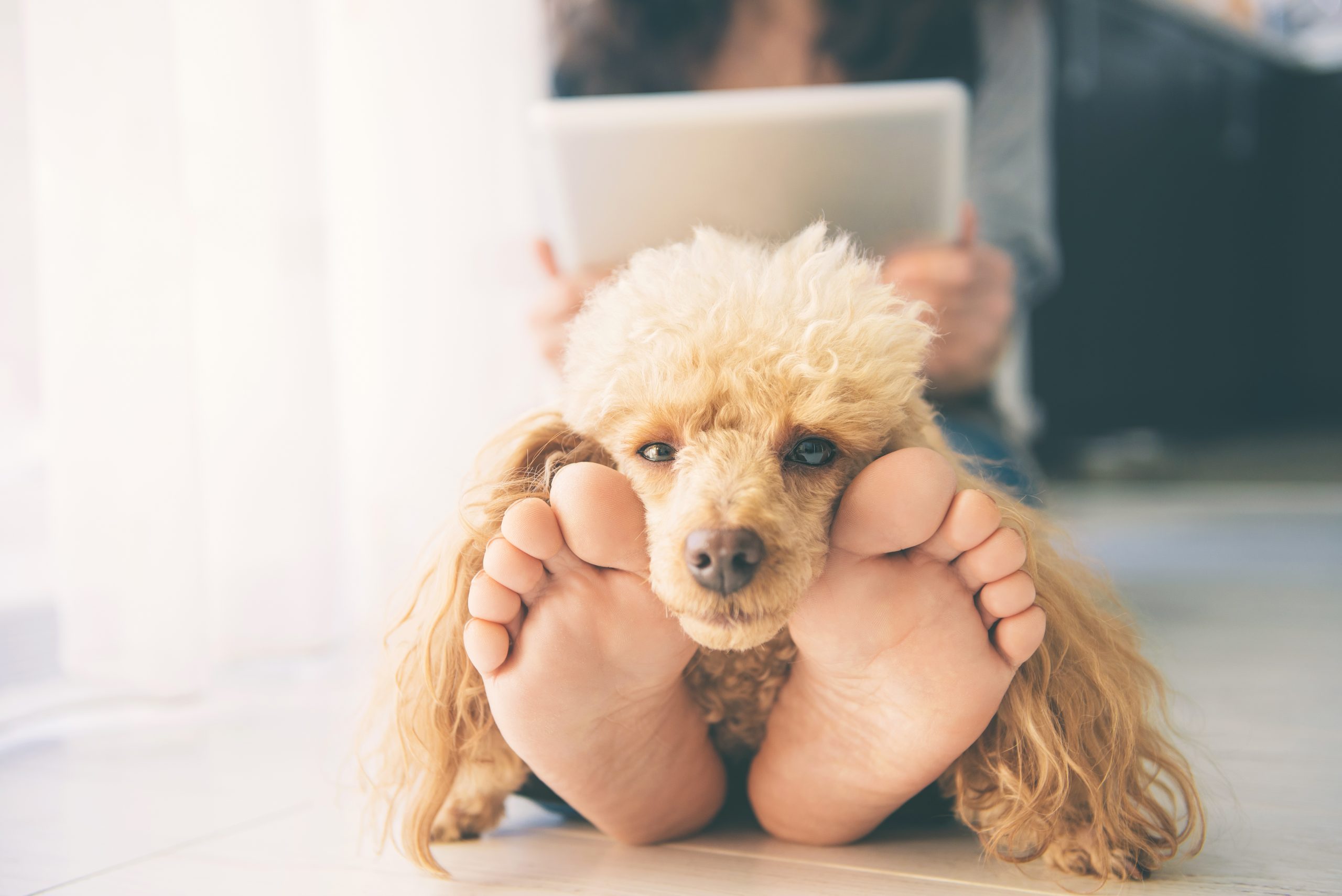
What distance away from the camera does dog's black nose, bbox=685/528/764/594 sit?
1.92ft

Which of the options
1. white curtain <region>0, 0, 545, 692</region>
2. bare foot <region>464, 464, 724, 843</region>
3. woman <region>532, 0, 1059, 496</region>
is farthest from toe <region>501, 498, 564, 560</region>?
woman <region>532, 0, 1059, 496</region>

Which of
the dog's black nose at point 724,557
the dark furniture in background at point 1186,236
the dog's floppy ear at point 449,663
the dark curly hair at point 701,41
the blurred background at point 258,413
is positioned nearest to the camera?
the dog's black nose at point 724,557

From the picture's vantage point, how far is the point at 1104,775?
676 millimetres

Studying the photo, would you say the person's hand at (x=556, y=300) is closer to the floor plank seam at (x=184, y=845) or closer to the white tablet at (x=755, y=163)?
the white tablet at (x=755, y=163)

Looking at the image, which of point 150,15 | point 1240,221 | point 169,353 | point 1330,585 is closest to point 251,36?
point 150,15

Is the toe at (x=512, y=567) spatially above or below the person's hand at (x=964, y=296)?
below

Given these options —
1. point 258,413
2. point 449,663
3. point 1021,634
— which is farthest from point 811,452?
point 258,413

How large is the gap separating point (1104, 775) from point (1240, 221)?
13.8 feet

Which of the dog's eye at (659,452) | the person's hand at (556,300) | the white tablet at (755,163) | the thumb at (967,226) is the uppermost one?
the white tablet at (755,163)

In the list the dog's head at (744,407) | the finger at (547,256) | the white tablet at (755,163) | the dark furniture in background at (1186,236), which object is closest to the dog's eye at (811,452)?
the dog's head at (744,407)

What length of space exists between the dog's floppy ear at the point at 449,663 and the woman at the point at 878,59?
900 millimetres

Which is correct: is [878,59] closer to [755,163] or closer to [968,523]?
[755,163]

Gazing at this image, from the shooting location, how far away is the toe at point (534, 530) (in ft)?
2.04

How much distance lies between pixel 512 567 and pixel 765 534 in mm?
146
